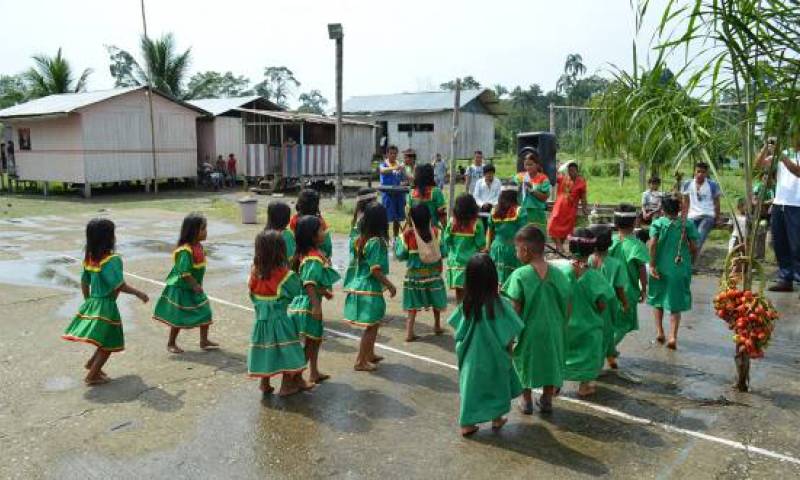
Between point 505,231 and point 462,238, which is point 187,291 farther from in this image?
point 505,231

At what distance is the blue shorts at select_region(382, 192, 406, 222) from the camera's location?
486 inches

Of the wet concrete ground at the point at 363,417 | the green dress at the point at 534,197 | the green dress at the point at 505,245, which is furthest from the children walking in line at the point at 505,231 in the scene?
the green dress at the point at 534,197

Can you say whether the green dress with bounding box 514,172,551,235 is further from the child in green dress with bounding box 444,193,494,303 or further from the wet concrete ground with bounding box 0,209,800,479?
the wet concrete ground with bounding box 0,209,800,479

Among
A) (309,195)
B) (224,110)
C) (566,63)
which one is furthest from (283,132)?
(566,63)

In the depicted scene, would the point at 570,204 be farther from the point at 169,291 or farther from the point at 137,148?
the point at 137,148

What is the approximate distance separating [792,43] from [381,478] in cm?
391

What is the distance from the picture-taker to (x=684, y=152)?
520 centimetres

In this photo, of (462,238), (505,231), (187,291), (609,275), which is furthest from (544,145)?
(187,291)

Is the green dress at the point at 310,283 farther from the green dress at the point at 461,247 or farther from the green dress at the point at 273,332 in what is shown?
the green dress at the point at 461,247

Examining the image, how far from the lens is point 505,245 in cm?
724

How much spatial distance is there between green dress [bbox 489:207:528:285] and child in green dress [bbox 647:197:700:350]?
54.6 inches

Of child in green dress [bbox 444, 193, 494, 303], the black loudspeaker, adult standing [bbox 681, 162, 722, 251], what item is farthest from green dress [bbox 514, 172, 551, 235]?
the black loudspeaker

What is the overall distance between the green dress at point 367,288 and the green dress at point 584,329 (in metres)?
1.49

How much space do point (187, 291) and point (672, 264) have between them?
14.9 ft
